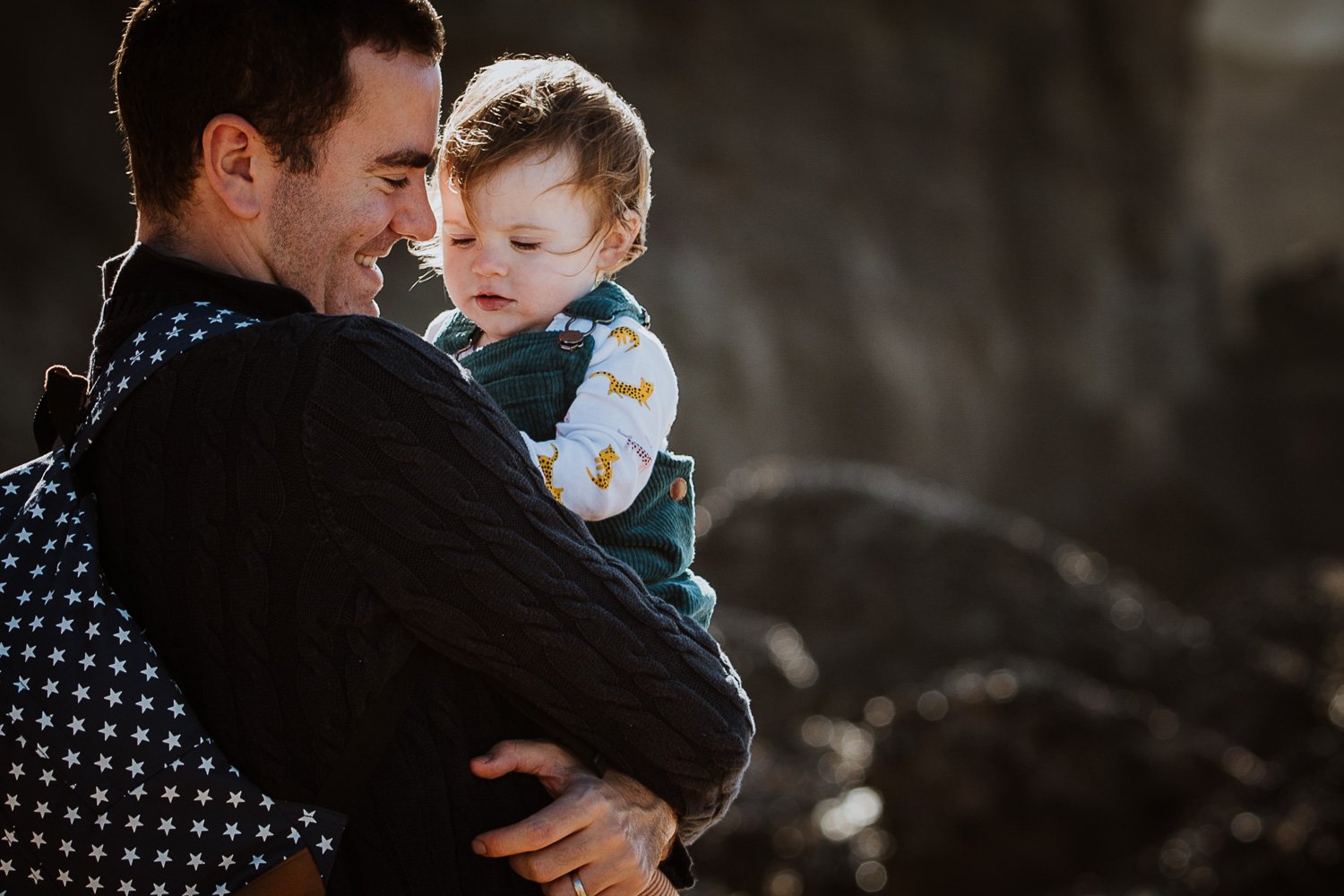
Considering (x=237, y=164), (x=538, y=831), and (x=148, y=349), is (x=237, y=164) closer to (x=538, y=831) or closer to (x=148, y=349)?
Result: (x=148, y=349)

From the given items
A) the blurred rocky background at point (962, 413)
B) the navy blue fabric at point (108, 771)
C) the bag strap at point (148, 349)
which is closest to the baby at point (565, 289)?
the bag strap at point (148, 349)

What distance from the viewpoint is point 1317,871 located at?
396cm

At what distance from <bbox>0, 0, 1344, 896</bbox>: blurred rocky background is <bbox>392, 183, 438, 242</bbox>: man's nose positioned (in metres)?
3.06

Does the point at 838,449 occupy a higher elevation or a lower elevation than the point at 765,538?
lower

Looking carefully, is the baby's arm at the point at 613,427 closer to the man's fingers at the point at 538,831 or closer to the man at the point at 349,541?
the man at the point at 349,541

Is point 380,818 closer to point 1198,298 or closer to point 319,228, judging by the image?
point 319,228

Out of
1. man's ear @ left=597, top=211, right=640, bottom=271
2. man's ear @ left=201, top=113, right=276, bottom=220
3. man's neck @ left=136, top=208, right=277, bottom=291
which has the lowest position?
man's ear @ left=597, top=211, right=640, bottom=271

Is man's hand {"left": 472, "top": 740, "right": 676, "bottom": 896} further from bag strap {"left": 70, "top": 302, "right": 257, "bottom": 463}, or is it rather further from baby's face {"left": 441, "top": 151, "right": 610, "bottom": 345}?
baby's face {"left": 441, "top": 151, "right": 610, "bottom": 345}

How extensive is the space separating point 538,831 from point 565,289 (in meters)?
0.65

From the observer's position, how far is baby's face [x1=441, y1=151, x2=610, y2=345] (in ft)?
5.45

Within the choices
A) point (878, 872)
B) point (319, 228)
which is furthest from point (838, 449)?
point (319, 228)

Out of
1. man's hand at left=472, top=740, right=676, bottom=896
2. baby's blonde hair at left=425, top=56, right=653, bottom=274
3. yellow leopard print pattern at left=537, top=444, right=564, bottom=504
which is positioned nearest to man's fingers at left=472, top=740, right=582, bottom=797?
man's hand at left=472, top=740, right=676, bottom=896

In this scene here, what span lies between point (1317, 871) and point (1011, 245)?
11168 mm

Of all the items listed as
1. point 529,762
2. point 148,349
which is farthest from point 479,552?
point 148,349
